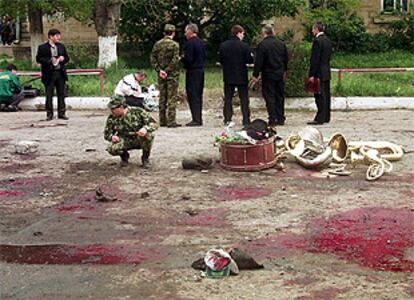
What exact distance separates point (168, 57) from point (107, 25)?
25.4ft

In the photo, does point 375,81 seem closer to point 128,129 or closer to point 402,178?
point 402,178

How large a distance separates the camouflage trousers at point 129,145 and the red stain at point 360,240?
3081 mm

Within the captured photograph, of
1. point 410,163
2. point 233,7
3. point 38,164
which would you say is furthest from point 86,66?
point 410,163

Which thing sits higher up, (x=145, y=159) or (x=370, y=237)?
(x=145, y=159)

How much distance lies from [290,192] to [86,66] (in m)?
14.3

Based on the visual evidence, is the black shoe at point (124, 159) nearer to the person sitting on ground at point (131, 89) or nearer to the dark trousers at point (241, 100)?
the person sitting on ground at point (131, 89)

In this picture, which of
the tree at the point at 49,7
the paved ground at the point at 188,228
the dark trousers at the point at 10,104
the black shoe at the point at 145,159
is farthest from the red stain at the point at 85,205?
the tree at the point at 49,7

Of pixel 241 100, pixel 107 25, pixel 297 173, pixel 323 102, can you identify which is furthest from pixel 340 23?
pixel 297 173

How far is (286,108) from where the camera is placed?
16109 millimetres

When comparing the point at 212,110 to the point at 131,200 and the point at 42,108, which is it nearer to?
the point at 42,108

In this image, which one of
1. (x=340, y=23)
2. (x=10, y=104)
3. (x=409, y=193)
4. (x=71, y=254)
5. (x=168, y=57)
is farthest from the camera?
(x=340, y=23)

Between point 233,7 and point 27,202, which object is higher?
point 233,7

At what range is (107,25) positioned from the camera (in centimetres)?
2066

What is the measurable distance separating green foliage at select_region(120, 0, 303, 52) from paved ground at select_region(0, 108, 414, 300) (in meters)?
12.0
